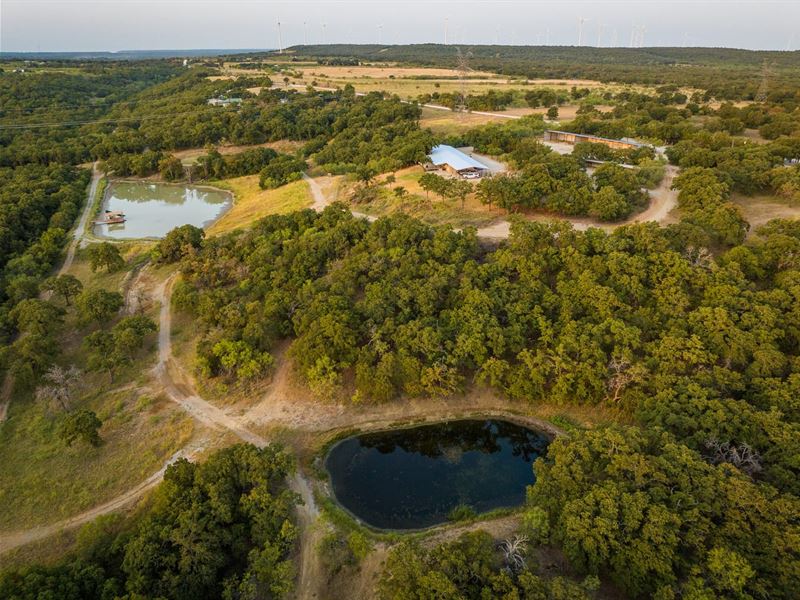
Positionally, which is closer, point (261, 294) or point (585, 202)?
point (261, 294)

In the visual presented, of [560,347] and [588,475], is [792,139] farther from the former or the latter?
[588,475]

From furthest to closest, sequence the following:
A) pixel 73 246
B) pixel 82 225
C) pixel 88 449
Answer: pixel 82 225
pixel 73 246
pixel 88 449

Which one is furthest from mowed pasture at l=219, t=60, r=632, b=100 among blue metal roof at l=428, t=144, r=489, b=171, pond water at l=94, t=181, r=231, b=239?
pond water at l=94, t=181, r=231, b=239

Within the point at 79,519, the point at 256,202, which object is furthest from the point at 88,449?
the point at 256,202

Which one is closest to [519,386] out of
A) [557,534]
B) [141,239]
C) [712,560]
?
[557,534]

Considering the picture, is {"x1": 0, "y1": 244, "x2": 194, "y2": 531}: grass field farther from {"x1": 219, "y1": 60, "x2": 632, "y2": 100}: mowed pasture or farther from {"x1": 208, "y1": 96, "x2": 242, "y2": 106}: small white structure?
{"x1": 219, "y1": 60, "x2": 632, "y2": 100}: mowed pasture

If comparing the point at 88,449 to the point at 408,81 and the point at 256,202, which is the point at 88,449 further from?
the point at 408,81

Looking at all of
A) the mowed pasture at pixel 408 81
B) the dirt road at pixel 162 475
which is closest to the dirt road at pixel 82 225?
the dirt road at pixel 162 475
